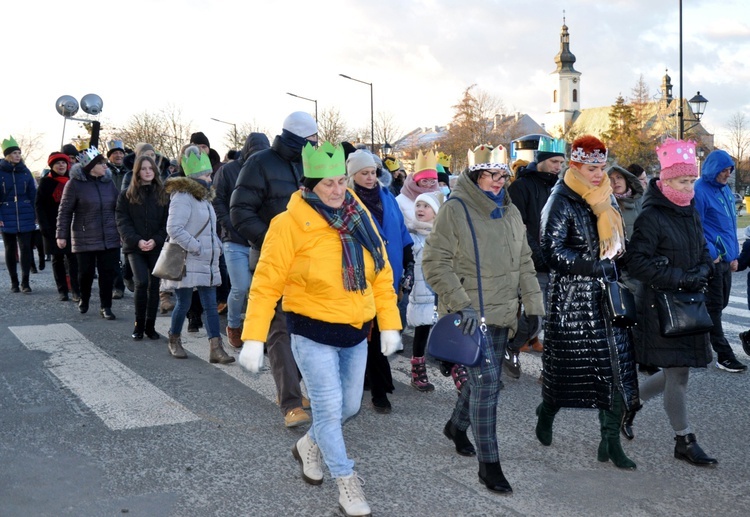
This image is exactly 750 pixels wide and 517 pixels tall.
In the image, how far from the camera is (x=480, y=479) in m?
4.29

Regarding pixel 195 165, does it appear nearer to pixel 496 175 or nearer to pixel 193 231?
pixel 193 231

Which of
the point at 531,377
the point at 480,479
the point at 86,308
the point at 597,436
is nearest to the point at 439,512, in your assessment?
the point at 480,479

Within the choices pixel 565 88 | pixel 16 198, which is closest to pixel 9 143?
pixel 16 198

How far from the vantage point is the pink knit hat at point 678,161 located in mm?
4738

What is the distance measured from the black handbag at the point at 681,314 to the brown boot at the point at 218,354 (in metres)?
3.80

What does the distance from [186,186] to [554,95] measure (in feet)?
457

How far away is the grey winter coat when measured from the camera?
7132 mm

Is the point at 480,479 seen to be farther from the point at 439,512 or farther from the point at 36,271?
the point at 36,271

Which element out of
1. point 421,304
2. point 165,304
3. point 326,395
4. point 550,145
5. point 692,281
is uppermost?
point 550,145

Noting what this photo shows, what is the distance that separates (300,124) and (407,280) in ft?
4.41

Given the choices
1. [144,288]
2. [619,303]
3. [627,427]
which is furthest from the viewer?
[144,288]

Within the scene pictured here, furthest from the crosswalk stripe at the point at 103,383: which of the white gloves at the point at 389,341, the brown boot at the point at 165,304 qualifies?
the white gloves at the point at 389,341

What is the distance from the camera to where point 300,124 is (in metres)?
5.58

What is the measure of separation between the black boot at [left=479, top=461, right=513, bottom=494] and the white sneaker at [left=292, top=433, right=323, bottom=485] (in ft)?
2.86
